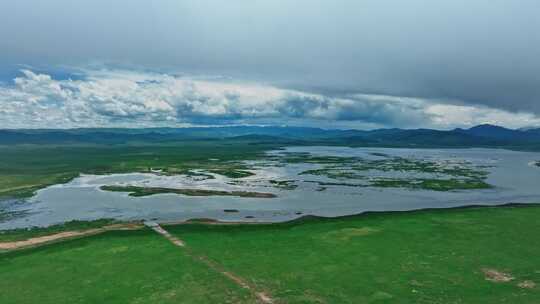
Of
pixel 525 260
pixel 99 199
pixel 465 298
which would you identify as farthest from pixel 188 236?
pixel 99 199

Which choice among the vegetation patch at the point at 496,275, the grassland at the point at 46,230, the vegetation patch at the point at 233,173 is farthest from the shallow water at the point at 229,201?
the vegetation patch at the point at 496,275

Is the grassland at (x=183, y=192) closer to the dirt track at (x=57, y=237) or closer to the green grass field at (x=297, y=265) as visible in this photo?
the dirt track at (x=57, y=237)

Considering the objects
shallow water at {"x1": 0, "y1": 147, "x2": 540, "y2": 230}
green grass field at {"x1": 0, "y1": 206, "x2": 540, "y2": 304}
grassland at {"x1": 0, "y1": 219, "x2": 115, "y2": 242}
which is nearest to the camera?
green grass field at {"x1": 0, "y1": 206, "x2": 540, "y2": 304}

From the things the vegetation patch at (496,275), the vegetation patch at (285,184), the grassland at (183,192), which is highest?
the vegetation patch at (496,275)

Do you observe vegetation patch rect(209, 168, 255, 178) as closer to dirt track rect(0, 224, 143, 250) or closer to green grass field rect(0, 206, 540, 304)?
dirt track rect(0, 224, 143, 250)

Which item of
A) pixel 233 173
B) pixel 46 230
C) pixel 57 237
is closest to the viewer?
pixel 57 237

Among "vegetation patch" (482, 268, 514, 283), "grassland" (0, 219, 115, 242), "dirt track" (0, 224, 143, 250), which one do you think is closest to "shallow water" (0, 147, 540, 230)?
"grassland" (0, 219, 115, 242)

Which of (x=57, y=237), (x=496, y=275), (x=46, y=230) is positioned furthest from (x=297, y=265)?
(x=46, y=230)

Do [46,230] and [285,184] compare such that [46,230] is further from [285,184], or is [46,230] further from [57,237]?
[285,184]
